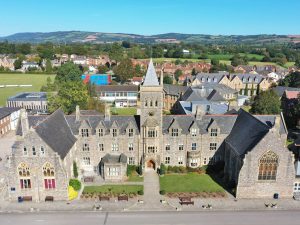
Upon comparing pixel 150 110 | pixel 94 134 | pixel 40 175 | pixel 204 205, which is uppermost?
pixel 150 110

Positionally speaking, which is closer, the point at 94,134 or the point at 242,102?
the point at 94,134

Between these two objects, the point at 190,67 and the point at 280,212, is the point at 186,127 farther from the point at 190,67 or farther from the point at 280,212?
the point at 190,67

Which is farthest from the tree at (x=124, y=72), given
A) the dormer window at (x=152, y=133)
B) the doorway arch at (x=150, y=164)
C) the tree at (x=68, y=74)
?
the dormer window at (x=152, y=133)

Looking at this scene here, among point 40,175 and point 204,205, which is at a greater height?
point 40,175

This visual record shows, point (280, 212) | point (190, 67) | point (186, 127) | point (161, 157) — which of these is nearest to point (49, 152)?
point (161, 157)

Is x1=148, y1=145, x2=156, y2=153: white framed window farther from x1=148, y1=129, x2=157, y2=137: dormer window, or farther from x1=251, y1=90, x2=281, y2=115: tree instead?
x1=251, y1=90, x2=281, y2=115: tree

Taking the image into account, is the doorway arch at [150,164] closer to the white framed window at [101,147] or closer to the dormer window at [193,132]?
the white framed window at [101,147]

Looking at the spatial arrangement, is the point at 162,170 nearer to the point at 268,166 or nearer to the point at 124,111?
the point at 268,166
